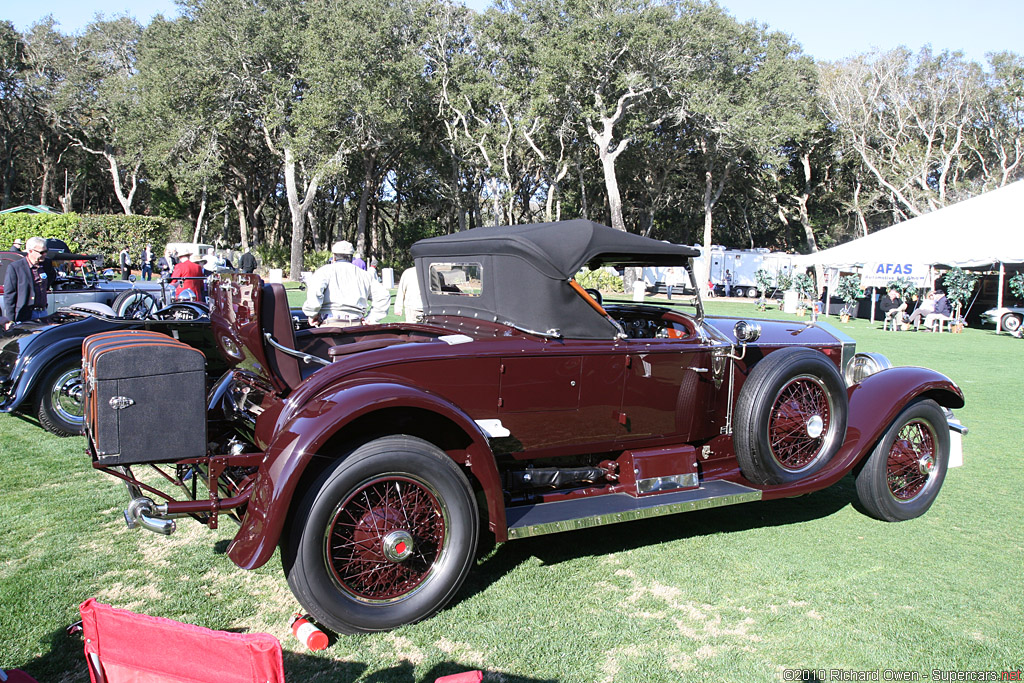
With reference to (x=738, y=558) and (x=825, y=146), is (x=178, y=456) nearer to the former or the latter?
(x=738, y=558)

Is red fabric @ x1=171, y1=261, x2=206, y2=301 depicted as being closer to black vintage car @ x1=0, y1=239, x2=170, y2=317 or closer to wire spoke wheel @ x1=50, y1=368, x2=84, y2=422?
black vintage car @ x1=0, y1=239, x2=170, y2=317

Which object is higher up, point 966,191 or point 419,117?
point 419,117

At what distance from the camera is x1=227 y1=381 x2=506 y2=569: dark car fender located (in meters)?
3.08

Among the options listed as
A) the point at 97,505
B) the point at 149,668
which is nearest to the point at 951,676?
the point at 149,668

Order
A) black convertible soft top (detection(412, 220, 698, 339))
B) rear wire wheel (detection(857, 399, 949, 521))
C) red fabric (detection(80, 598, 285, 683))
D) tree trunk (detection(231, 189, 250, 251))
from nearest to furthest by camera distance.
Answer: red fabric (detection(80, 598, 285, 683)), black convertible soft top (detection(412, 220, 698, 339)), rear wire wheel (detection(857, 399, 949, 521)), tree trunk (detection(231, 189, 250, 251))

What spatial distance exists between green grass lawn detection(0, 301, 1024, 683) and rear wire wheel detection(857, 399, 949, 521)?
14cm

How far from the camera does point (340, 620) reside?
318 centimetres

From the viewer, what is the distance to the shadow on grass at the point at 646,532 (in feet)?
13.7

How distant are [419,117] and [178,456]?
36181 millimetres

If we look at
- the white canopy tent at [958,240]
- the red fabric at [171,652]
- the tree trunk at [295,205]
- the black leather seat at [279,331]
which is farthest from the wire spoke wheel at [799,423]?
the tree trunk at [295,205]

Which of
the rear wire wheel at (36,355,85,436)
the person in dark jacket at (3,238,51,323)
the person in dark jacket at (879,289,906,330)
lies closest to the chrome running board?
the rear wire wheel at (36,355,85,436)

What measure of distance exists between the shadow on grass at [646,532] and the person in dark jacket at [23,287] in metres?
6.45

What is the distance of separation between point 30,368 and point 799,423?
21.1 ft

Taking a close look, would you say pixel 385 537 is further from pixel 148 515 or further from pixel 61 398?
pixel 61 398
